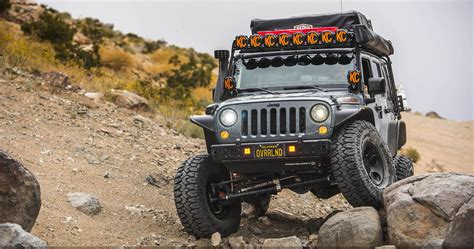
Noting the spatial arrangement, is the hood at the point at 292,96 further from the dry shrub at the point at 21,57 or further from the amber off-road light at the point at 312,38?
the dry shrub at the point at 21,57

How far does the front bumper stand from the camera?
7.13m

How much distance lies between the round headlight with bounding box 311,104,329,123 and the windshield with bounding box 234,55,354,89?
106 centimetres

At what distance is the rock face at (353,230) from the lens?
6.54 metres

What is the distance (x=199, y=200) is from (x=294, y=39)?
2369mm

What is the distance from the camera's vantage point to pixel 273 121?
293 inches

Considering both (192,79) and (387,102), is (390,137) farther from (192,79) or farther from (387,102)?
(192,79)

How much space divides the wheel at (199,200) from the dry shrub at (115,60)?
65.4 ft

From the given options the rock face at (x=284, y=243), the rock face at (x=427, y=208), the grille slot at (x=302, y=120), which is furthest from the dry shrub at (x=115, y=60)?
the rock face at (x=427, y=208)

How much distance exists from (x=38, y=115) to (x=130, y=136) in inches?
68.3

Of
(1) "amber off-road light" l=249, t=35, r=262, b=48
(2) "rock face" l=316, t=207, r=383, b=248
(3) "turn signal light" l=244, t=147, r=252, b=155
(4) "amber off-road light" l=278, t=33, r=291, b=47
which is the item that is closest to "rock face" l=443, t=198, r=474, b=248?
(2) "rock face" l=316, t=207, r=383, b=248

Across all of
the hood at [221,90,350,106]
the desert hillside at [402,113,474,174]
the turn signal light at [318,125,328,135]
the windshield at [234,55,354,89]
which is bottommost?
the desert hillside at [402,113,474,174]

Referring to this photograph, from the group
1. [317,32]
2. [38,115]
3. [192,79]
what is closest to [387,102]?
[317,32]

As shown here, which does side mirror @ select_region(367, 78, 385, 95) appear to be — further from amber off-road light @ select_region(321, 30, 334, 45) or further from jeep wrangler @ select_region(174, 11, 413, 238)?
amber off-road light @ select_region(321, 30, 334, 45)

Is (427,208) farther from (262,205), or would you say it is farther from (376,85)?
(262,205)
